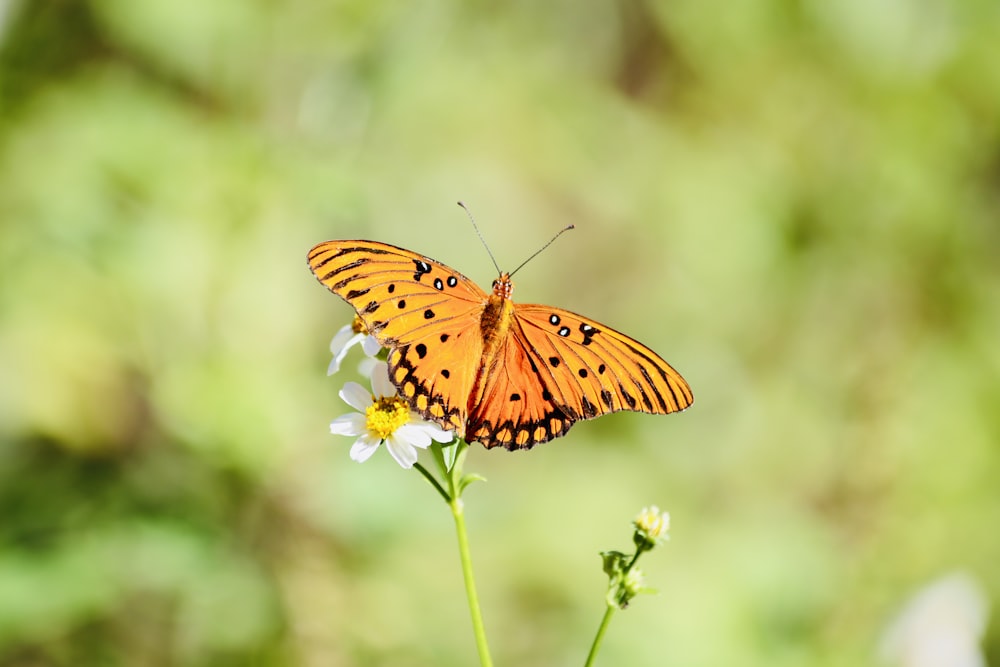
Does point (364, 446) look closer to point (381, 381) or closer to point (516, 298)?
point (381, 381)

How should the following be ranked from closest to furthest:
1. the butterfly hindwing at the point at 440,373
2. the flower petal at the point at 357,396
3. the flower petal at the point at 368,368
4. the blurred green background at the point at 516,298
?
the butterfly hindwing at the point at 440,373 < the flower petal at the point at 357,396 < the flower petal at the point at 368,368 < the blurred green background at the point at 516,298

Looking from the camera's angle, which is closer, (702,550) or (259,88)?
(259,88)

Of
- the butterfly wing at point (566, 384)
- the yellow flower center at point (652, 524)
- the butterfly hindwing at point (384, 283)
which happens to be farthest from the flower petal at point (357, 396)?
the yellow flower center at point (652, 524)

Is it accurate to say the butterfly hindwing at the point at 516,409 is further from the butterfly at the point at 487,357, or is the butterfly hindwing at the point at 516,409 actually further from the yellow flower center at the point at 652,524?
the yellow flower center at the point at 652,524

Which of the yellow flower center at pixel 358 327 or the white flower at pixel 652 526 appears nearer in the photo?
the white flower at pixel 652 526

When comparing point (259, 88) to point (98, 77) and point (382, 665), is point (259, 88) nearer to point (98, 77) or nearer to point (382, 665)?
point (98, 77)

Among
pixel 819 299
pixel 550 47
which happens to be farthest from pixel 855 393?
pixel 550 47

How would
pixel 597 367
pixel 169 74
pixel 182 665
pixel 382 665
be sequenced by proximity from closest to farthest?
1. pixel 597 367
2. pixel 182 665
3. pixel 382 665
4. pixel 169 74
